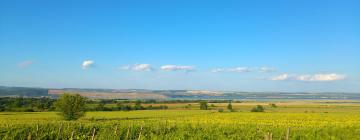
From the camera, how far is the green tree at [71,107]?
6769 cm

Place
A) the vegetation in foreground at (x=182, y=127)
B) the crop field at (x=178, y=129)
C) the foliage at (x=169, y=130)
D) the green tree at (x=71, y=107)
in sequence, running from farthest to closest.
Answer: the green tree at (x=71, y=107)
the vegetation in foreground at (x=182, y=127)
the crop field at (x=178, y=129)
the foliage at (x=169, y=130)

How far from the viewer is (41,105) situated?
106 metres

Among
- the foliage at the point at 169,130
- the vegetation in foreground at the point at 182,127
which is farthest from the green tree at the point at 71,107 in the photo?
the foliage at the point at 169,130

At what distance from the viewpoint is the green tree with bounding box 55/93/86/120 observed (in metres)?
67.7

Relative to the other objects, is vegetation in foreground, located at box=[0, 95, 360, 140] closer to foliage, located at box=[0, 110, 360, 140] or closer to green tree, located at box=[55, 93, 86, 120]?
foliage, located at box=[0, 110, 360, 140]

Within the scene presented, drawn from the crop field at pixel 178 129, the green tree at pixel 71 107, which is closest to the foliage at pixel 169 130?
the crop field at pixel 178 129

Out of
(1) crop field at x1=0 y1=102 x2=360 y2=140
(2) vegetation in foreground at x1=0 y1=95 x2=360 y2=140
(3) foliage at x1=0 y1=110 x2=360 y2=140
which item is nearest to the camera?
(3) foliage at x1=0 y1=110 x2=360 y2=140

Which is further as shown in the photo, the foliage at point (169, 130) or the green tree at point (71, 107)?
the green tree at point (71, 107)

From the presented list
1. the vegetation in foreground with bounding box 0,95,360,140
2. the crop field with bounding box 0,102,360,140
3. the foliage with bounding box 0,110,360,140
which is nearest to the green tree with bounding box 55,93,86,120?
the vegetation in foreground with bounding box 0,95,360,140

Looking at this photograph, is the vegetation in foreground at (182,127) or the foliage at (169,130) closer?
the foliage at (169,130)

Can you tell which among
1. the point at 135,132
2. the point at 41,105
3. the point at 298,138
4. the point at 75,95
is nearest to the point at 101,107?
the point at 41,105

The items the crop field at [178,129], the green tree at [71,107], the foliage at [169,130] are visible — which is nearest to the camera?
the foliage at [169,130]

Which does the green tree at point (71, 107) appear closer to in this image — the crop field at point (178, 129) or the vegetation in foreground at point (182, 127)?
the vegetation in foreground at point (182, 127)

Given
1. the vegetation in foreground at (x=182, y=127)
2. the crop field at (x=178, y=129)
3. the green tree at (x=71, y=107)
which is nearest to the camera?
the crop field at (x=178, y=129)
